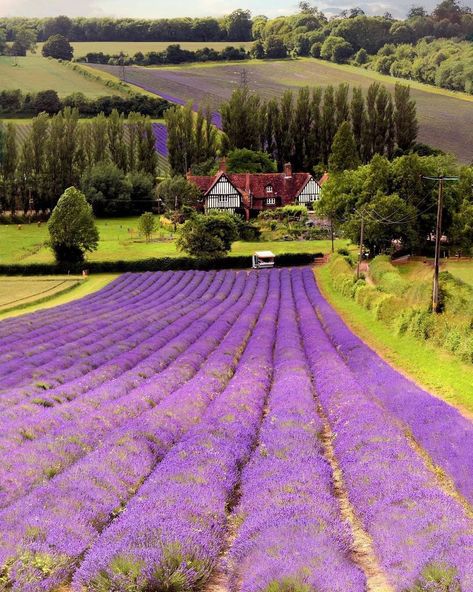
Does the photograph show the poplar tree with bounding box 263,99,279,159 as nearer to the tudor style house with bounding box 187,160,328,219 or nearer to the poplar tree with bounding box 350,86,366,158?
the poplar tree with bounding box 350,86,366,158

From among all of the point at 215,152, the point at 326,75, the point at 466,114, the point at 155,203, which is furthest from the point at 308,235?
the point at 326,75

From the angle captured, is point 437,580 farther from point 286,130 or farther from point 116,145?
point 286,130

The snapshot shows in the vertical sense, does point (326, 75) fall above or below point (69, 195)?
above

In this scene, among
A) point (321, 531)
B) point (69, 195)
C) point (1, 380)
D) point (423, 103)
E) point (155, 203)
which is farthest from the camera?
point (423, 103)

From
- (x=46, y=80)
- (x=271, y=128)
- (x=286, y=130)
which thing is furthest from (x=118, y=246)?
(x=46, y=80)

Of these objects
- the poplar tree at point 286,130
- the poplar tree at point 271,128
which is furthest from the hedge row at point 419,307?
the poplar tree at point 271,128

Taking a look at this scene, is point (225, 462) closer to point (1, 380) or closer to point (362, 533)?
point (362, 533)

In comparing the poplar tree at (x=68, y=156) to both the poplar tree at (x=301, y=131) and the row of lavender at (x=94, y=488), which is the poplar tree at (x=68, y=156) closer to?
the poplar tree at (x=301, y=131)
